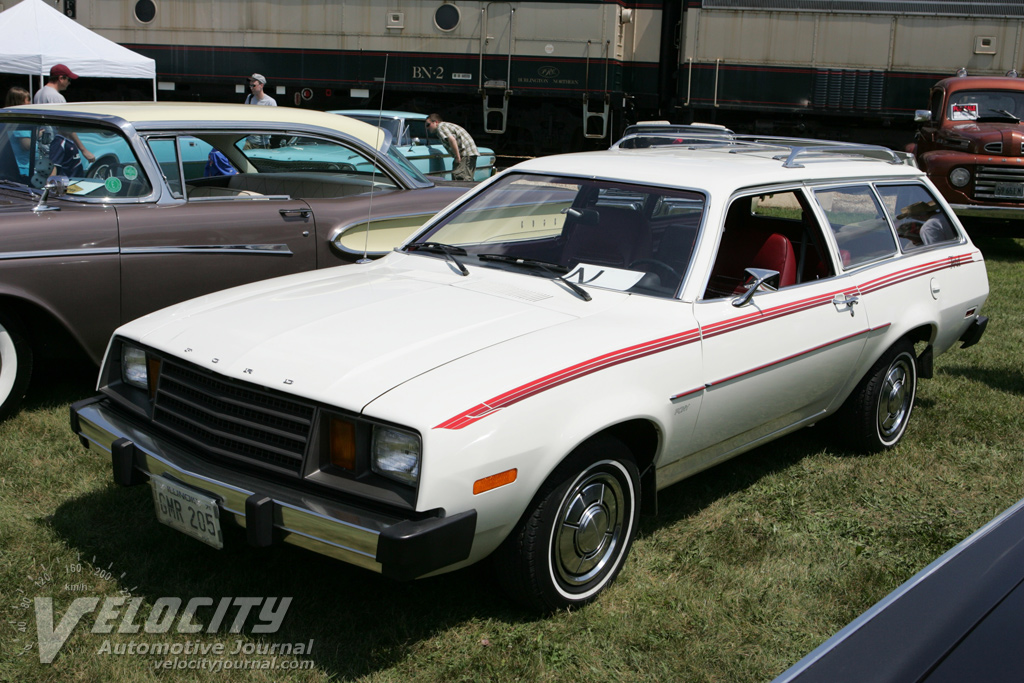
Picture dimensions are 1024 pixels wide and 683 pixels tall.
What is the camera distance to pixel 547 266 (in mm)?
3775

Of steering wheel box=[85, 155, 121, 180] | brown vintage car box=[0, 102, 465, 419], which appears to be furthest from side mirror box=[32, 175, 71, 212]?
steering wheel box=[85, 155, 121, 180]

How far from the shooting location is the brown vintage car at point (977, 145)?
1098cm

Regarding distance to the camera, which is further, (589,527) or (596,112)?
(596,112)

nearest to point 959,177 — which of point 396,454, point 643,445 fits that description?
point 643,445

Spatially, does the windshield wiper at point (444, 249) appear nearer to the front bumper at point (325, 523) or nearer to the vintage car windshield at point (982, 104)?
the front bumper at point (325, 523)

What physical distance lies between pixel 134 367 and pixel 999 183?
10532 mm

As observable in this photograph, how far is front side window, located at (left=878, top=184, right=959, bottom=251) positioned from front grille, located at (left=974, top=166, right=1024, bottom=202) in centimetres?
688

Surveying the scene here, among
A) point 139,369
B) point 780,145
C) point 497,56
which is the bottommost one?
point 139,369

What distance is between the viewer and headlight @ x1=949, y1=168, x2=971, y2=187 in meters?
11.1

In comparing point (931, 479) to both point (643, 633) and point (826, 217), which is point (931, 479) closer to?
point (826, 217)

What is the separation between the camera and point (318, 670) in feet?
9.25

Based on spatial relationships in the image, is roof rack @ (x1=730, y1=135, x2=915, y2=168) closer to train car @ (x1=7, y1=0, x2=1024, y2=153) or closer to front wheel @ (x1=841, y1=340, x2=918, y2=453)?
front wheel @ (x1=841, y1=340, x2=918, y2=453)

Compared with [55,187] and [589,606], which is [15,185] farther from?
Answer: [589,606]

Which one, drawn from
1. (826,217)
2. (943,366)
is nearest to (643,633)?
(826,217)
